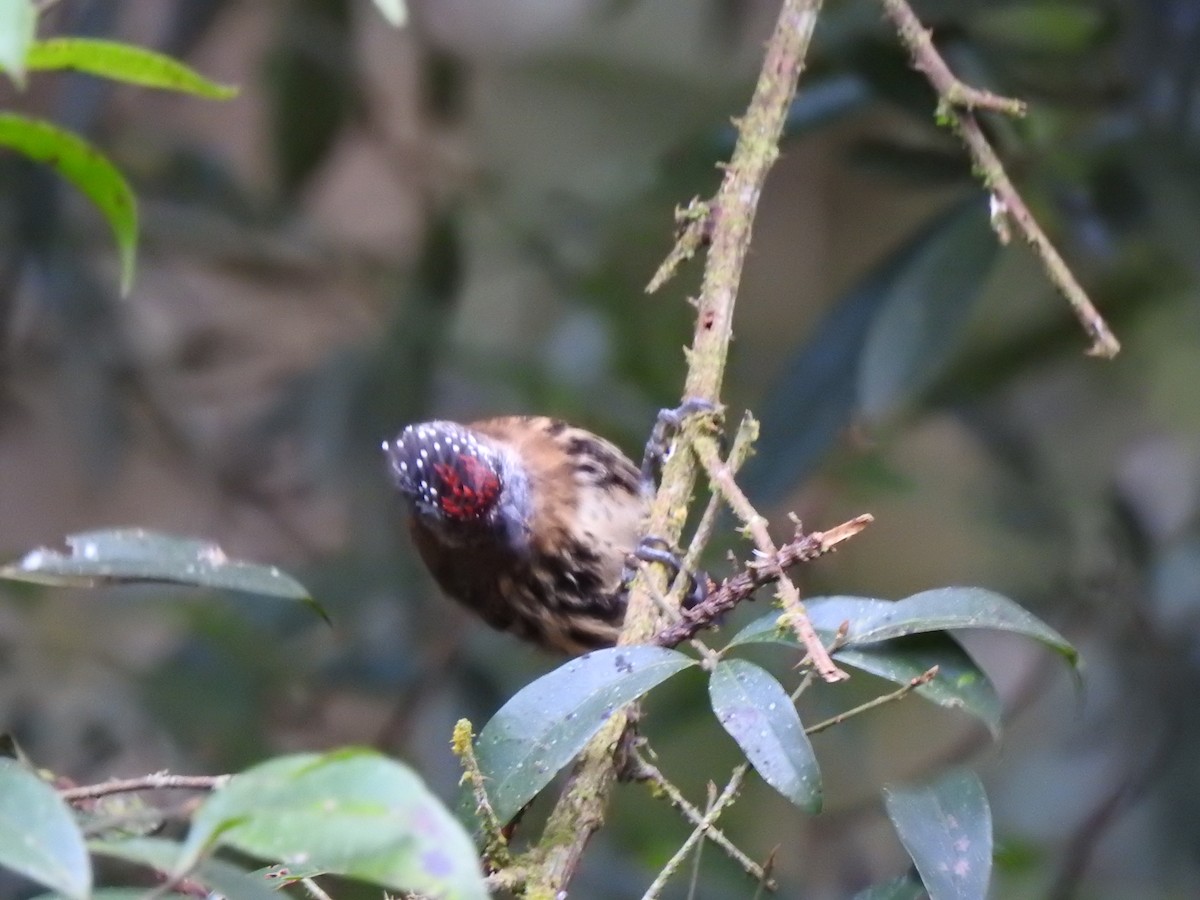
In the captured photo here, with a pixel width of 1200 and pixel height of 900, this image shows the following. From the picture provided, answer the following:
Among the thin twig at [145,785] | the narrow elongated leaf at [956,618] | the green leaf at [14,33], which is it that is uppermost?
the green leaf at [14,33]

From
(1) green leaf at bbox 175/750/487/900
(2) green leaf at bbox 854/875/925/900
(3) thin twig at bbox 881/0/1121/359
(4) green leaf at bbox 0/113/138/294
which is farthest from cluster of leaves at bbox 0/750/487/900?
(3) thin twig at bbox 881/0/1121/359

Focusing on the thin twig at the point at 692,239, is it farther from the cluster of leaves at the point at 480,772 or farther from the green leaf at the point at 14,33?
the green leaf at the point at 14,33

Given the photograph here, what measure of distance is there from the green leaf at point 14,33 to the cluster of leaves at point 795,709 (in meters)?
0.56

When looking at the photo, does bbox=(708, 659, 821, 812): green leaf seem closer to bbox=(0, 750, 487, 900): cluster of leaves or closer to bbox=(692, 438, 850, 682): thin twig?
bbox=(692, 438, 850, 682): thin twig

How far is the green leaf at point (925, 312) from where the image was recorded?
6.85 ft

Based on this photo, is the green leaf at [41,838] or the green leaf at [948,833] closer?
the green leaf at [41,838]

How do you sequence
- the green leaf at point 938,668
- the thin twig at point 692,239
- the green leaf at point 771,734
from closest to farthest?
1. the green leaf at point 771,734
2. the green leaf at point 938,668
3. the thin twig at point 692,239

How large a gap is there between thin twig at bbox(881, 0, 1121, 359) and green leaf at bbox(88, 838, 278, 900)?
94 cm

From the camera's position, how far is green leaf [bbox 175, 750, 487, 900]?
2.33 ft

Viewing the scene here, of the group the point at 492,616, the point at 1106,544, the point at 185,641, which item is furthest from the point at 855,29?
the point at 185,641

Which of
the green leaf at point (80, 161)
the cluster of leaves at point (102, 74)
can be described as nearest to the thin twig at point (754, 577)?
the cluster of leaves at point (102, 74)

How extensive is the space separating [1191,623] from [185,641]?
2.11 m

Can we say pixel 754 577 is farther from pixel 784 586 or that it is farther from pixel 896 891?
pixel 896 891

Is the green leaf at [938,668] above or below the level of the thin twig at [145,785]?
below
